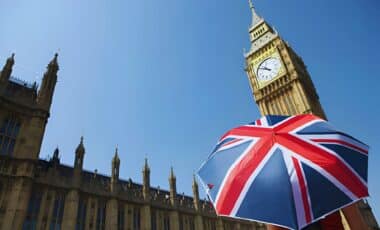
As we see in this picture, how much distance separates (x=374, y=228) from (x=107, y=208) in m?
45.0

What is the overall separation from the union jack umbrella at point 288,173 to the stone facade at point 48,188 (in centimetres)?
2371

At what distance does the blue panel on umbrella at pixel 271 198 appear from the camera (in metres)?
4.21

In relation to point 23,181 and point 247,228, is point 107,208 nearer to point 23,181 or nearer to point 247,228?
point 23,181

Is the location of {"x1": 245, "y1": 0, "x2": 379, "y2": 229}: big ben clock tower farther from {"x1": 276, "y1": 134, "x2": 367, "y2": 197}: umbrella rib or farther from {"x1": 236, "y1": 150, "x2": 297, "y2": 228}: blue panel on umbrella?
{"x1": 236, "y1": 150, "x2": 297, "y2": 228}: blue panel on umbrella

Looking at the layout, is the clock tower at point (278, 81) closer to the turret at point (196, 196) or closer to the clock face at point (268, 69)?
the clock face at point (268, 69)

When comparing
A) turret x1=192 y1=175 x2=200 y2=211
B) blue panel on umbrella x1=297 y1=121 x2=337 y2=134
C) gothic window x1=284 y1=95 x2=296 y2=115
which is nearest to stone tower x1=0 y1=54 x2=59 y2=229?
turret x1=192 y1=175 x2=200 y2=211

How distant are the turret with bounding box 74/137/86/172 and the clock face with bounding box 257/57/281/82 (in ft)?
113

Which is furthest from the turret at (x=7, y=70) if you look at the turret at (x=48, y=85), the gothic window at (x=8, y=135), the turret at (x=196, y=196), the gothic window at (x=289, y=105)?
the gothic window at (x=289, y=105)

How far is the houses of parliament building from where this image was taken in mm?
24672

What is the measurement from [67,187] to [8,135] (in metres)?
7.87

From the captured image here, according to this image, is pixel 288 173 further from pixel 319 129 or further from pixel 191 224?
pixel 191 224

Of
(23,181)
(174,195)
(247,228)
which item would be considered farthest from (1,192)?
(247,228)

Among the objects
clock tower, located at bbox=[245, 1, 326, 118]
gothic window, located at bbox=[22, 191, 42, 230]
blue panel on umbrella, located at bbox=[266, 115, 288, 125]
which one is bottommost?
blue panel on umbrella, located at bbox=[266, 115, 288, 125]

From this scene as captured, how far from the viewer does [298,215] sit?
414cm
